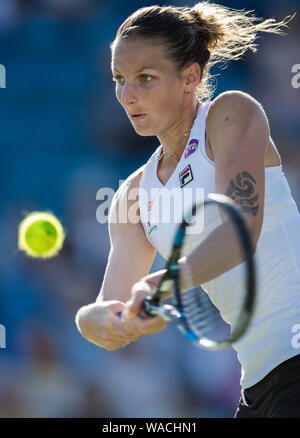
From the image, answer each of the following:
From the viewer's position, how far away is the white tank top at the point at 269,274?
7.97 feet

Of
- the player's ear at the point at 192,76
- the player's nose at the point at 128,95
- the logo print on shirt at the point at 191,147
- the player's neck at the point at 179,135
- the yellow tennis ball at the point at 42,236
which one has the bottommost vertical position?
the yellow tennis ball at the point at 42,236

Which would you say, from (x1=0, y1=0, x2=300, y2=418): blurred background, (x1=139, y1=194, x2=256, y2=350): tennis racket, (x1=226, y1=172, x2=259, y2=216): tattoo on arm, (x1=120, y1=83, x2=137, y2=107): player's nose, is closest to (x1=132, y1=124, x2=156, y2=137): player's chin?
(x1=120, y1=83, x2=137, y2=107): player's nose

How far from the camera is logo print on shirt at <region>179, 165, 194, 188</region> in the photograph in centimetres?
254

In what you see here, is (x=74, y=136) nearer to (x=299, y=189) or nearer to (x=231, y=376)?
(x=299, y=189)

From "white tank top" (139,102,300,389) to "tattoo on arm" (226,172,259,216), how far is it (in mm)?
276

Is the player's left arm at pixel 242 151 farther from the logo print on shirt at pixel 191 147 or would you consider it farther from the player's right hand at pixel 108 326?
the player's right hand at pixel 108 326

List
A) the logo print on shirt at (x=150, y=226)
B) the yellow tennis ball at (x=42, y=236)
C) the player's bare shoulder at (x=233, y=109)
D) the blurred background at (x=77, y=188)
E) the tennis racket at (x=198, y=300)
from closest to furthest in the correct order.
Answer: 1. the tennis racket at (x=198, y=300)
2. the player's bare shoulder at (x=233, y=109)
3. the logo print on shirt at (x=150, y=226)
4. the yellow tennis ball at (x=42, y=236)
5. the blurred background at (x=77, y=188)

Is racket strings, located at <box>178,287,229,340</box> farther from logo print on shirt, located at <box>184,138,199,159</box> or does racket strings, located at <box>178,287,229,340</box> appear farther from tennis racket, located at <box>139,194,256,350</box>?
logo print on shirt, located at <box>184,138,199,159</box>

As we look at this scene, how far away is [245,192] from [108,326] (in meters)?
0.64

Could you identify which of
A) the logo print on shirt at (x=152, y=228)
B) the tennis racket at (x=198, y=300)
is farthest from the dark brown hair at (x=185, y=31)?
the tennis racket at (x=198, y=300)

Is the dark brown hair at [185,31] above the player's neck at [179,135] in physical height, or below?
above

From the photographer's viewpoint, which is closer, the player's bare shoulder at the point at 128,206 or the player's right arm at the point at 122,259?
the player's right arm at the point at 122,259

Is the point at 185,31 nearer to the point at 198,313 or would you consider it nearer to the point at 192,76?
the point at 192,76

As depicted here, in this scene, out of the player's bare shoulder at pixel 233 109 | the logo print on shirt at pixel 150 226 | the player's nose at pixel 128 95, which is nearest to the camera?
the player's bare shoulder at pixel 233 109
